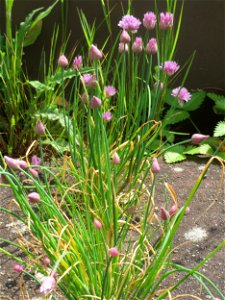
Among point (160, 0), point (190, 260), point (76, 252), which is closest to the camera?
point (76, 252)

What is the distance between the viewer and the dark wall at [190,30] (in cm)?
321

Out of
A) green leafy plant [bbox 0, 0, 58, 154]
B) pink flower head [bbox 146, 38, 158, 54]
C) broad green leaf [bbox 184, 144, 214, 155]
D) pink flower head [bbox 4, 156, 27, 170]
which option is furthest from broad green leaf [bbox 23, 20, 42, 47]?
pink flower head [bbox 4, 156, 27, 170]

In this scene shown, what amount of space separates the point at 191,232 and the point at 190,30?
4.73 feet

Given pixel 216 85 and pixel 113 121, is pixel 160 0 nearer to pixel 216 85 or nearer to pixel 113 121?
pixel 216 85

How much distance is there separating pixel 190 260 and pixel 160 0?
1.68 m

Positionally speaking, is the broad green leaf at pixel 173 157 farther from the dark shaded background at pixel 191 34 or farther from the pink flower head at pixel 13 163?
the pink flower head at pixel 13 163

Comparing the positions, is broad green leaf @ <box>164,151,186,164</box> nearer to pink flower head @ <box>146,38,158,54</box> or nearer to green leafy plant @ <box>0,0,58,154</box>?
green leafy plant @ <box>0,0,58,154</box>

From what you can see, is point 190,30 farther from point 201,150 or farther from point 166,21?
point 166,21

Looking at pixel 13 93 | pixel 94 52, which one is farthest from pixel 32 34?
pixel 94 52

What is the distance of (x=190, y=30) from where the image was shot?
3.24 metres

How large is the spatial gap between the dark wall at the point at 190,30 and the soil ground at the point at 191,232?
2.31 ft

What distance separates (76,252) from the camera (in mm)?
1535

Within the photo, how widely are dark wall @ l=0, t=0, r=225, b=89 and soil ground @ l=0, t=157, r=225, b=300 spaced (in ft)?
2.31

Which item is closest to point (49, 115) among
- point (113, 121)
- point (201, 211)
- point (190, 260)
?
point (113, 121)
